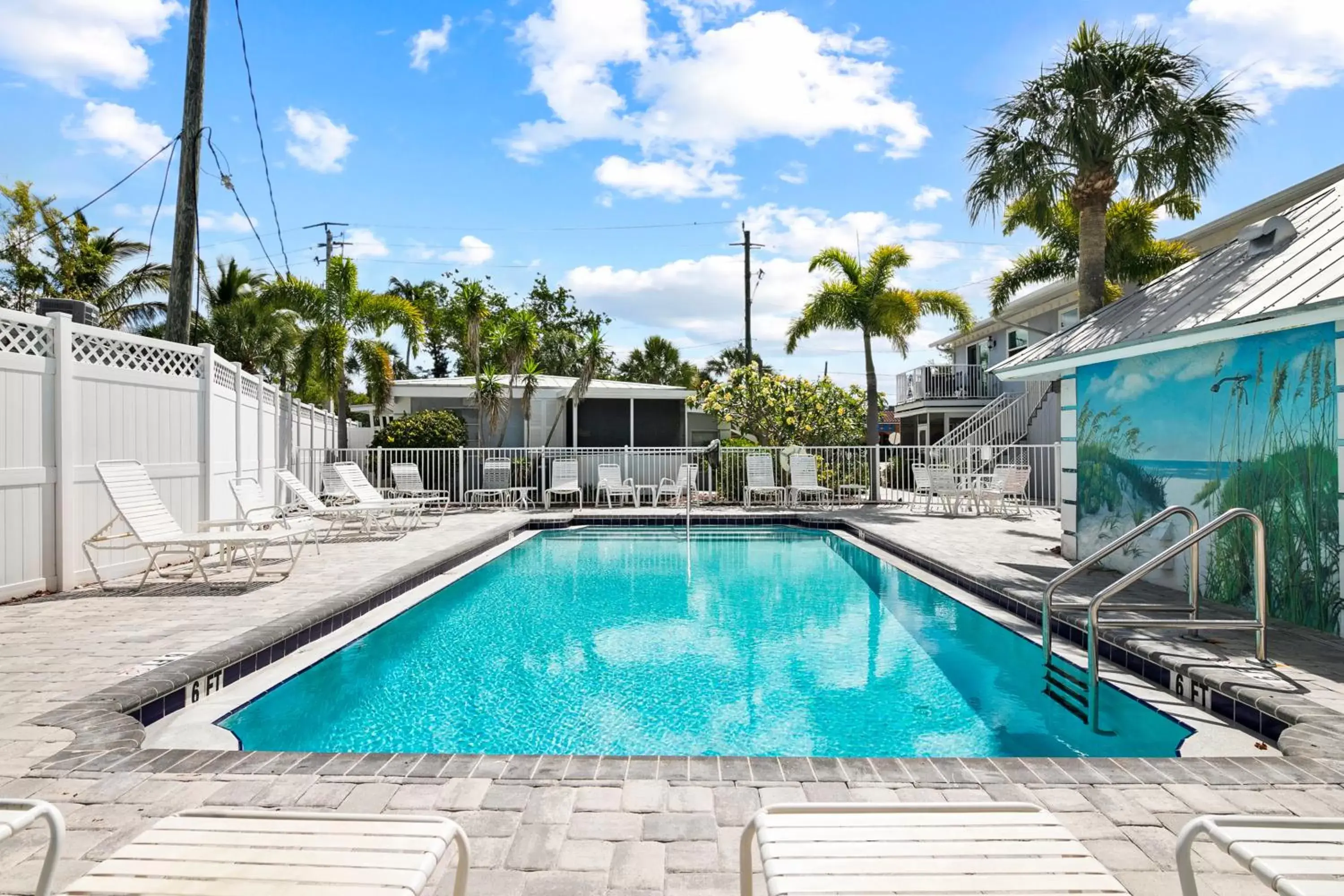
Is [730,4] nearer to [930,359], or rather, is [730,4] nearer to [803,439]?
[803,439]

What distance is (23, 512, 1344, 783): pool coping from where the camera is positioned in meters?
3.12

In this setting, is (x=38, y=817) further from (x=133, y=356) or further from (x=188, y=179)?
(x=188, y=179)

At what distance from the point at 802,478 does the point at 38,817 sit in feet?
48.4

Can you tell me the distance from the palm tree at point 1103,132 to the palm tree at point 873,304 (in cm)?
555

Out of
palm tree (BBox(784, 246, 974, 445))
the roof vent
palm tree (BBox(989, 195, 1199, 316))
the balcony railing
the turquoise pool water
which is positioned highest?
palm tree (BBox(989, 195, 1199, 316))

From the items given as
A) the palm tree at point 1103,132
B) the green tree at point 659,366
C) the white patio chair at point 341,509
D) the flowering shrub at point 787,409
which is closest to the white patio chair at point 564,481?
the white patio chair at point 341,509

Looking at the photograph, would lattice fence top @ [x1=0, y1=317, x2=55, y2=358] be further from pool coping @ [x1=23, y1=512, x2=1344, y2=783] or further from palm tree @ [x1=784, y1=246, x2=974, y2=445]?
palm tree @ [x1=784, y1=246, x2=974, y2=445]

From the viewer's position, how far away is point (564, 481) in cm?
1653

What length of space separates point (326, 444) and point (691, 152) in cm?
1088

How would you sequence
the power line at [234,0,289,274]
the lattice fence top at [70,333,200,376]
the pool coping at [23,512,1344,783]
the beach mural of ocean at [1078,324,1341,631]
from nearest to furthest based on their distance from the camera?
the pool coping at [23,512,1344,783]
the beach mural of ocean at [1078,324,1341,631]
the lattice fence top at [70,333,200,376]
the power line at [234,0,289,274]

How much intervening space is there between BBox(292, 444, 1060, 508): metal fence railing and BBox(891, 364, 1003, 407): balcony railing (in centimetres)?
620

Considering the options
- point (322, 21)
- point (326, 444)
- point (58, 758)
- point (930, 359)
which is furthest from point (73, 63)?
point (930, 359)

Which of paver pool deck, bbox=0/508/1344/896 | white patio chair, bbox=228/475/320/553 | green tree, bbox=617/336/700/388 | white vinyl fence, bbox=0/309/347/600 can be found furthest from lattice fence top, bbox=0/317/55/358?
green tree, bbox=617/336/700/388

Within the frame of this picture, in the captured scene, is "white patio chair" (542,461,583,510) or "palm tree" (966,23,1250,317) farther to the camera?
"white patio chair" (542,461,583,510)
